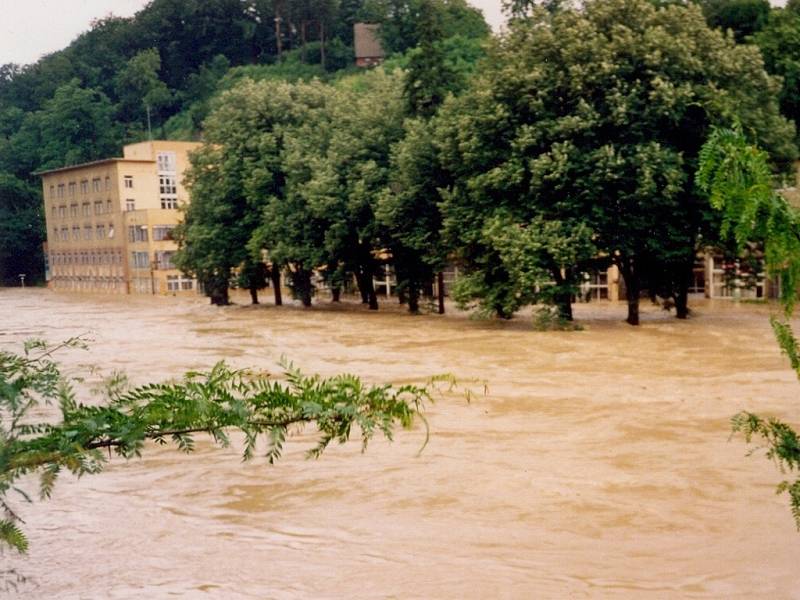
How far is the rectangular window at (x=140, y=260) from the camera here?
248 feet

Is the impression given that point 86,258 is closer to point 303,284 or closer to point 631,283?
point 303,284

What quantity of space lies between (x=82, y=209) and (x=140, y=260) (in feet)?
45.1

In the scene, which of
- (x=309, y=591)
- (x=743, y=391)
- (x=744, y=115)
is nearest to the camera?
(x=309, y=591)

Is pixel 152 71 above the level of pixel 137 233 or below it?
above

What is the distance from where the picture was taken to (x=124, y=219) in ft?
260

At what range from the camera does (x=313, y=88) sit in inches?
2058

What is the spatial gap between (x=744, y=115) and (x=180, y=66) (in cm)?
8894

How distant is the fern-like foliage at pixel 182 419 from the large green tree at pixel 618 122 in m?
27.7

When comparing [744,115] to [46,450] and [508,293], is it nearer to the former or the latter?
[508,293]

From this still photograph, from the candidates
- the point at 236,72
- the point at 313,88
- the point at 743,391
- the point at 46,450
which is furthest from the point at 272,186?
the point at 236,72

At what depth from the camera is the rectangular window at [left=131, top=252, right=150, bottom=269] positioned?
75519 millimetres

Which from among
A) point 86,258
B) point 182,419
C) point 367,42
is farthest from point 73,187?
point 182,419

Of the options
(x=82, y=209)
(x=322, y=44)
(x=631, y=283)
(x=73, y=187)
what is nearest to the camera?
(x=631, y=283)

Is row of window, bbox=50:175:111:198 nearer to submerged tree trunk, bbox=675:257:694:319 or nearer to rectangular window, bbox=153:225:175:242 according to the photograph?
rectangular window, bbox=153:225:175:242
